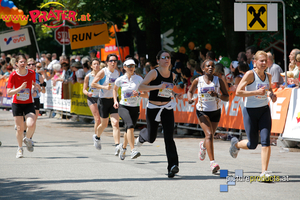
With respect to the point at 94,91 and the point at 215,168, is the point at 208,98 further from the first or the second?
the point at 94,91

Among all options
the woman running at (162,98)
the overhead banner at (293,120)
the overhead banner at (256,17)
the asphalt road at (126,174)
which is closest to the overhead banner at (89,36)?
the asphalt road at (126,174)

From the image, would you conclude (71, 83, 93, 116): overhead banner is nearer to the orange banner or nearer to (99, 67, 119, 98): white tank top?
the orange banner

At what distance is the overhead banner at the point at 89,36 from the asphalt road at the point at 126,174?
19.7 ft

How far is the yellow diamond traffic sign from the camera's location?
1226cm

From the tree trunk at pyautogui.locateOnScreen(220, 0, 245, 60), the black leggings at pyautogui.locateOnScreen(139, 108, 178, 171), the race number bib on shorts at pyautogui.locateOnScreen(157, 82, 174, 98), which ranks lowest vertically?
the black leggings at pyautogui.locateOnScreen(139, 108, 178, 171)

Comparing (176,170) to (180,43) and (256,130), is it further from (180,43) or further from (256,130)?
(180,43)

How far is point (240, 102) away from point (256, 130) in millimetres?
4995

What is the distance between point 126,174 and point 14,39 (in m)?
14.4

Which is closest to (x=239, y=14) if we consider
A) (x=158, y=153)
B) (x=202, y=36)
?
(x=158, y=153)

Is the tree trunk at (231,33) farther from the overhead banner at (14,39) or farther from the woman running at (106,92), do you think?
the overhead banner at (14,39)

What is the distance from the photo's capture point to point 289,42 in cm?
2166

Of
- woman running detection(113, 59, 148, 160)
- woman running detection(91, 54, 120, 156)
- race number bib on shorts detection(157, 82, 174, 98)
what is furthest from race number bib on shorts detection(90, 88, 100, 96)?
race number bib on shorts detection(157, 82, 174, 98)

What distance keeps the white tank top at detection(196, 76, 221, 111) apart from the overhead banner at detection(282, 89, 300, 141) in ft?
10.4

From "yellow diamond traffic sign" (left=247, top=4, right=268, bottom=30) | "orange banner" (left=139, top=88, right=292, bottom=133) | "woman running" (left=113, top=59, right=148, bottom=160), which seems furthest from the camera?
"yellow diamond traffic sign" (left=247, top=4, right=268, bottom=30)
